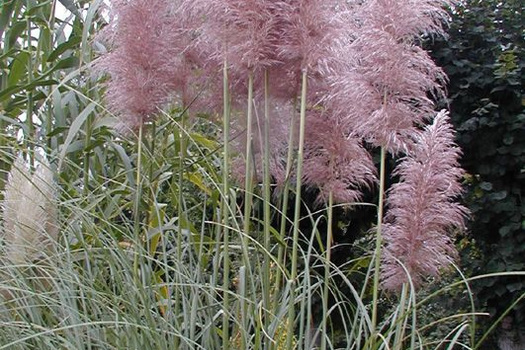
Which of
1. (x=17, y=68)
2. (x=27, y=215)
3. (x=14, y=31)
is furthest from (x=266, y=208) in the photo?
(x=14, y=31)

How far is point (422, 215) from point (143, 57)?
2.73 ft

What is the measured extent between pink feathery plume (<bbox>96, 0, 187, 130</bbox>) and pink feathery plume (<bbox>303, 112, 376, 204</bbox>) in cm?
41

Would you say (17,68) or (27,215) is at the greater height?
(17,68)

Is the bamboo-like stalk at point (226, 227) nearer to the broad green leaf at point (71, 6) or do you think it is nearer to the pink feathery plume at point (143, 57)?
the pink feathery plume at point (143, 57)

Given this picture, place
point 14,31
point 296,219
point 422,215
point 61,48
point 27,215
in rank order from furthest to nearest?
point 14,31 < point 61,48 < point 422,215 < point 296,219 < point 27,215

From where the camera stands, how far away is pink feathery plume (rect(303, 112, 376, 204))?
212 cm

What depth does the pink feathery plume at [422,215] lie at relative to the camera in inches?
80.3

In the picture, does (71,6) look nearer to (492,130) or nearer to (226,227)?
(226,227)

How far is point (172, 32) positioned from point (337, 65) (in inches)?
17.6

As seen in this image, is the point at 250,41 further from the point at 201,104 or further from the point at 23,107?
the point at 23,107

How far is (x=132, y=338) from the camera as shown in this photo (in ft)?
5.51

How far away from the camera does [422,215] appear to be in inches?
80.1

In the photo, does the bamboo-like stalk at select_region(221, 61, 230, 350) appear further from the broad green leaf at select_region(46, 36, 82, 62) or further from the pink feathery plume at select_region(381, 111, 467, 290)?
the broad green leaf at select_region(46, 36, 82, 62)

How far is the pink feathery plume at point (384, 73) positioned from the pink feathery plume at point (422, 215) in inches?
3.2
